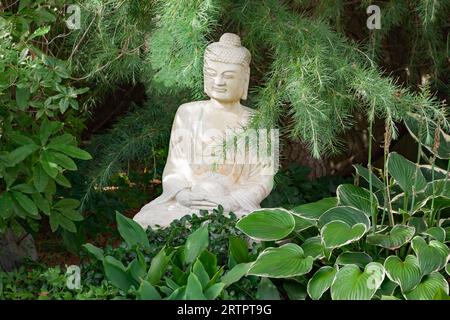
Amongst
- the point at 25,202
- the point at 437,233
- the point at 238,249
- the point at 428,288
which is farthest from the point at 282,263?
the point at 25,202

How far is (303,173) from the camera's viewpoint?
5637 millimetres

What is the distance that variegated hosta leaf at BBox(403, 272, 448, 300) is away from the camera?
3571 mm

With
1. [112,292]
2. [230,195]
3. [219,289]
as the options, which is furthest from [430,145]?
[112,292]

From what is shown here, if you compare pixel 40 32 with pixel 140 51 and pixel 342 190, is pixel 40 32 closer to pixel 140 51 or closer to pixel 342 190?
pixel 140 51

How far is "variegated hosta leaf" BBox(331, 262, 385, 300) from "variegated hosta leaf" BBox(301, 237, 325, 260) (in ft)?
0.54

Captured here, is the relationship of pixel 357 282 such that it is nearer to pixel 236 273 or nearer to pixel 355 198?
pixel 236 273

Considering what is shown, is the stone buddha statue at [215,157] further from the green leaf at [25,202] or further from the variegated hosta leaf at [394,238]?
the variegated hosta leaf at [394,238]

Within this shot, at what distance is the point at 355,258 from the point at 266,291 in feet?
1.48

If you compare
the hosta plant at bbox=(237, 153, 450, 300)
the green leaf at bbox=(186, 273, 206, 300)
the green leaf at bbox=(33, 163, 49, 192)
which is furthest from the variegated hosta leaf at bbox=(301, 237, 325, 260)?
the green leaf at bbox=(33, 163, 49, 192)

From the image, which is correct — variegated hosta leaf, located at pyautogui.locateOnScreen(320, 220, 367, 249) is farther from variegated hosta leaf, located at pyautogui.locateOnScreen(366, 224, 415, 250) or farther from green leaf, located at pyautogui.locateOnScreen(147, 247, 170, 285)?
green leaf, located at pyautogui.locateOnScreen(147, 247, 170, 285)

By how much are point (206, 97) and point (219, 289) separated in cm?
178

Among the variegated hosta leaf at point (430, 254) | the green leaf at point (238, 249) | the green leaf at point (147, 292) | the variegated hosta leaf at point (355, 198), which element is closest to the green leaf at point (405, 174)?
the variegated hosta leaf at point (355, 198)

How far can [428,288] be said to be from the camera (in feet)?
11.8

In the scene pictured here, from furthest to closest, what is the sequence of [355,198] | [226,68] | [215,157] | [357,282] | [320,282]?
1. [215,157]
2. [226,68]
3. [355,198]
4. [320,282]
5. [357,282]
